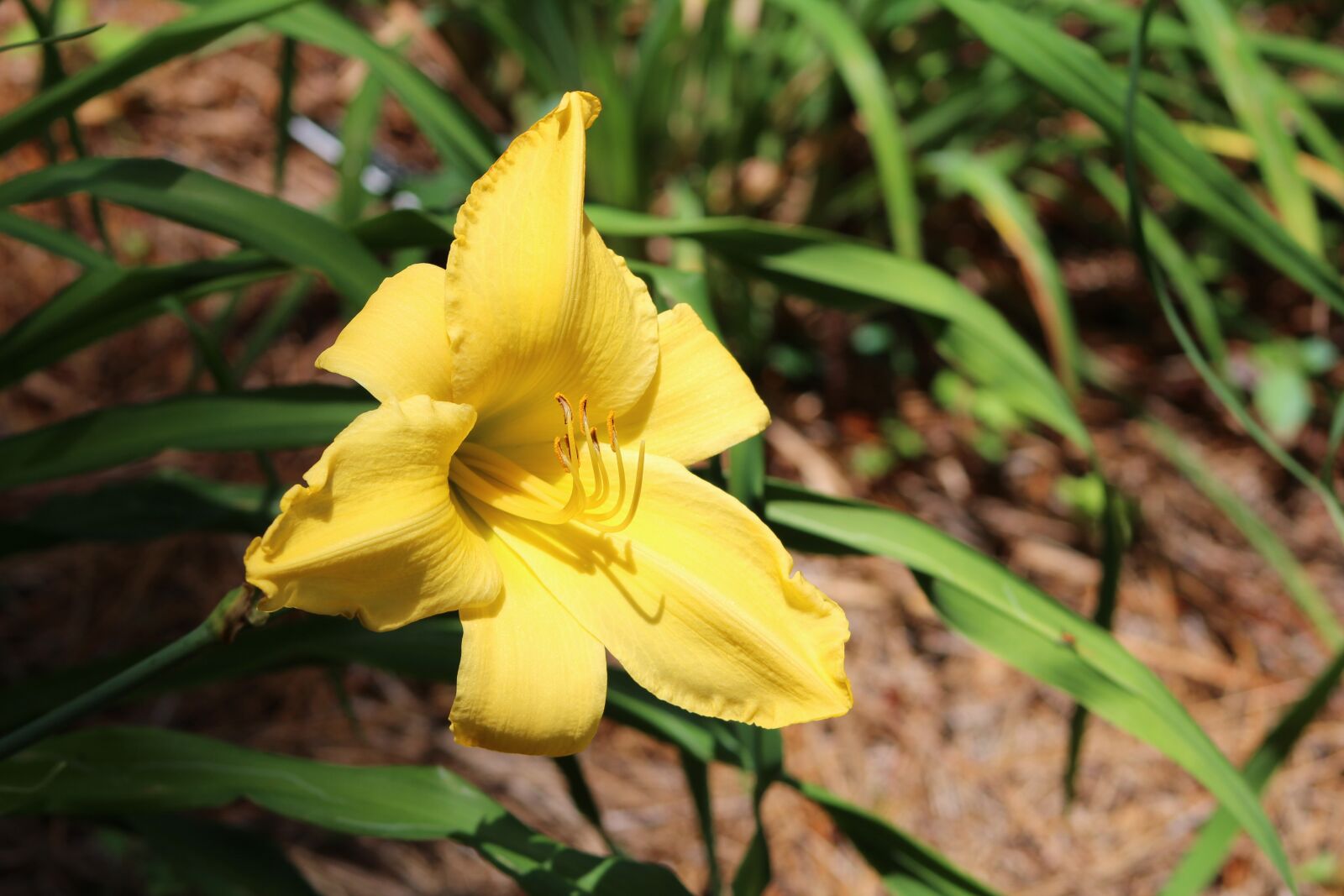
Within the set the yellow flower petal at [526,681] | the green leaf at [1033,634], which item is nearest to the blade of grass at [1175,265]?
the green leaf at [1033,634]

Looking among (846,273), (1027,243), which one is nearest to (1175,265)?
(1027,243)

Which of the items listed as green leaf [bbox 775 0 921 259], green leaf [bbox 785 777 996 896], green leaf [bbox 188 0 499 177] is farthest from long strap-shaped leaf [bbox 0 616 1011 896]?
green leaf [bbox 775 0 921 259]

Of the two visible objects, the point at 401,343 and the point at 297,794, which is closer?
the point at 401,343

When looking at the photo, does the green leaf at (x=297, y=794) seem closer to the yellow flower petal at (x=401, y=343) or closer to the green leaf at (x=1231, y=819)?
the yellow flower petal at (x=401, y=343)

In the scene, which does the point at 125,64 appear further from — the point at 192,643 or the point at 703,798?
the point at 703,798

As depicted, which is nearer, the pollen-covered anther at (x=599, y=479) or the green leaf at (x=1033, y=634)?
the pollen-covered anther at (x=599, y=479)

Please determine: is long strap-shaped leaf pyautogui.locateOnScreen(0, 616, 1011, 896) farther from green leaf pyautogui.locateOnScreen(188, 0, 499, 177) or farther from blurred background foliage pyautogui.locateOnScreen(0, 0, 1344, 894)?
green leaf pyautogui.locateOnScreen(188, 0, 499, 177)
